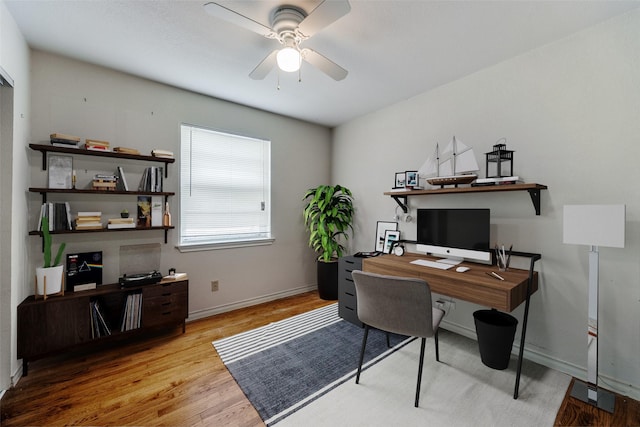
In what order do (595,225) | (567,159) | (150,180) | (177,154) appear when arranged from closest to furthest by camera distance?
(595,225) → (567,159) → (150,180) → (177,154)

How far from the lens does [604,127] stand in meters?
1.84

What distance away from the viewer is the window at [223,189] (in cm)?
295

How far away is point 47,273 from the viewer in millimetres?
2020

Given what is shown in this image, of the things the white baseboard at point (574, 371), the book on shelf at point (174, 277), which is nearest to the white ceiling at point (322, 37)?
the book on shelf at point (174, 277)

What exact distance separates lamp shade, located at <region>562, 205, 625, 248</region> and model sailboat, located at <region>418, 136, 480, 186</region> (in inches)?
29.0

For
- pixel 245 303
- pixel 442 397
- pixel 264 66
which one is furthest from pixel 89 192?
pixel 442 397

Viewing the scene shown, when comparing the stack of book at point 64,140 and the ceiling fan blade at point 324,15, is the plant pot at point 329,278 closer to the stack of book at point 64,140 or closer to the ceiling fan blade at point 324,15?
the ceiling fan blade at point 324,15

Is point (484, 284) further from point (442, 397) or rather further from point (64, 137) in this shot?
point (64, 137)

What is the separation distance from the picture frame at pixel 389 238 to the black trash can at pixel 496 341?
1.21m

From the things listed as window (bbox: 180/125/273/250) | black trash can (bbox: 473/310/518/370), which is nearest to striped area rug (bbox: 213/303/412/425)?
black trash can (bbox: 473/310/518/370)

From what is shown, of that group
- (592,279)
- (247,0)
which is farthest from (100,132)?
(592,279)

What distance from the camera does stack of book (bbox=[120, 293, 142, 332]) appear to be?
7.59 ft

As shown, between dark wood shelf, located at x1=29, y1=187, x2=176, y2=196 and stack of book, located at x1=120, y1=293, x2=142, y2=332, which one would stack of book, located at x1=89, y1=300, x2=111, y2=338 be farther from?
dark wood shelf, located at x1=29, y1=187, x2=176, y2=196

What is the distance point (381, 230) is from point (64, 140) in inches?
127
